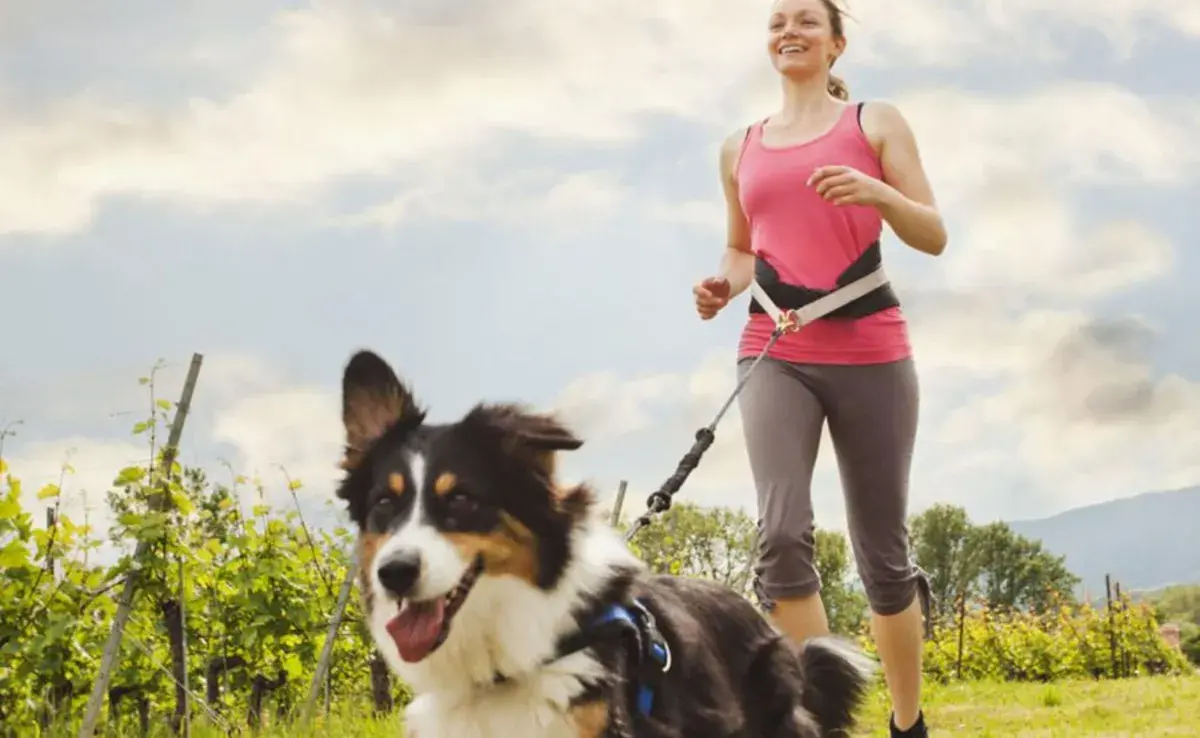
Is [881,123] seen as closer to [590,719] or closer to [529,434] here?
[529,434]

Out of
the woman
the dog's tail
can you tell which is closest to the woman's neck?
the woman

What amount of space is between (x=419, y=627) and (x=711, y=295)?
198 centimetres

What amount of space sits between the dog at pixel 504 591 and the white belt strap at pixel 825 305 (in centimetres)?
139

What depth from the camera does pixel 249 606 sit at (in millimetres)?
7480

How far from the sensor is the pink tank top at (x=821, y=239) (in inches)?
175

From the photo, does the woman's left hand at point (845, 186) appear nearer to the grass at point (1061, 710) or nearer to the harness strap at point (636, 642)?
the harness strap at point (636, 642)

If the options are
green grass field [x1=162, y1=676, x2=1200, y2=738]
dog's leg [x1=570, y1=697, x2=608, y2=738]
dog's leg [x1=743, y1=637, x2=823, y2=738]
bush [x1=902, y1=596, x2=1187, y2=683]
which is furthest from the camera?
bush [x1=902, y1=596, x2=1187, y2=683]

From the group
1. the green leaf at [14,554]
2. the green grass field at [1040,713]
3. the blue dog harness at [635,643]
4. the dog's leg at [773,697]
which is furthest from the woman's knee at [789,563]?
the green leaf at [14,554]

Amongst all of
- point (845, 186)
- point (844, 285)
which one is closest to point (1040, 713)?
point (844, 285)

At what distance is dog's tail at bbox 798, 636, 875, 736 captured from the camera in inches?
161

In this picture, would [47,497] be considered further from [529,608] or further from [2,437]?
[529,608]

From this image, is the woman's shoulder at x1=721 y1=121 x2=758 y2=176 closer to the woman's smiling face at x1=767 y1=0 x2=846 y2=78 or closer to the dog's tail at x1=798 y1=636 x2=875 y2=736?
the woman's smiling face at x1=767 y1=0 x2=846 y2=78

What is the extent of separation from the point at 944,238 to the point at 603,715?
7.53ft

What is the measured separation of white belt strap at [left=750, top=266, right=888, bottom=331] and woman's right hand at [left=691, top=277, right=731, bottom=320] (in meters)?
0.20
